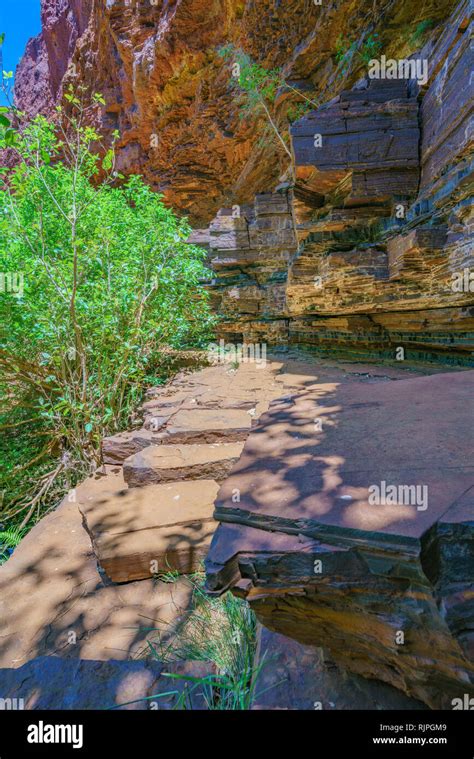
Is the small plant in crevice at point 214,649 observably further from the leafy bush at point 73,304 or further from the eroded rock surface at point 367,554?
the leafy bush at point 73,304

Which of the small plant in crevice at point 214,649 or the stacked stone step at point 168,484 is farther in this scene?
the stacked stone step at point 168,484

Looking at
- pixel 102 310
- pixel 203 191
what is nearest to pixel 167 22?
pixel 203 191

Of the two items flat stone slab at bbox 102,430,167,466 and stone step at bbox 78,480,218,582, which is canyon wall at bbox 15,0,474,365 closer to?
stone step at bbox 78,480,218,582

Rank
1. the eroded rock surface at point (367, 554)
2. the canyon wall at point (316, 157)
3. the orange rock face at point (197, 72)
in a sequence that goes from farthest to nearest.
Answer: the orange rock face at point (197, 72), the canyon wall at point (316, 157), the eroded rock surface at point (367, 554)

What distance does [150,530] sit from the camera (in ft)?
8.55

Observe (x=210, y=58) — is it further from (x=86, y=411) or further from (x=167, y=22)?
(x=86, y=411)

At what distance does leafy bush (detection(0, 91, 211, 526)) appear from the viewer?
459 cm

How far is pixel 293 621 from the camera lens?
1.39m

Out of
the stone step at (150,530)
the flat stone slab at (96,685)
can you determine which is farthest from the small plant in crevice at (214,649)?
the stone step at (150,530)

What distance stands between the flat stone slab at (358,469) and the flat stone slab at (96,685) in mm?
906

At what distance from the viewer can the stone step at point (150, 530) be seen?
246 cm

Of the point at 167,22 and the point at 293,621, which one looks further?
the point at 167,22

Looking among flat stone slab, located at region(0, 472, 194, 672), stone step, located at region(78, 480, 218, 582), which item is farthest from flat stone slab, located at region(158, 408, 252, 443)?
flat stone slab, located at region(0, 472, 194, 672)

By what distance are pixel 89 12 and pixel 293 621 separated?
2403 centimetres
